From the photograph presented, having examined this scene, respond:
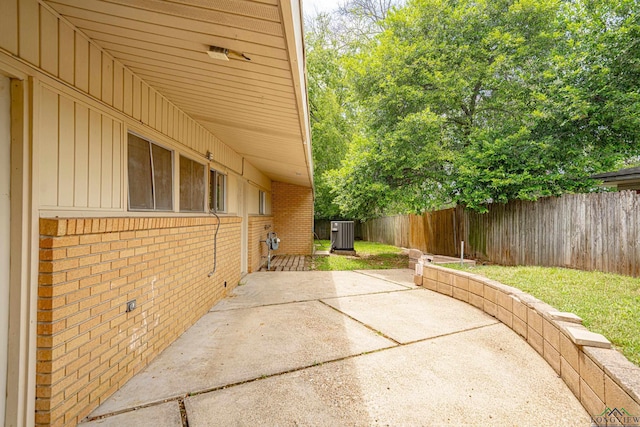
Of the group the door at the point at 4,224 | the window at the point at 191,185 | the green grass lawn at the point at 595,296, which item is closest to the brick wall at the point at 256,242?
the window at the point at 191,185

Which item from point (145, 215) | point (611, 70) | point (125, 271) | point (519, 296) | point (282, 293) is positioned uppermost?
point (611, 70)

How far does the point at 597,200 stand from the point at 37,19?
7.93 metres

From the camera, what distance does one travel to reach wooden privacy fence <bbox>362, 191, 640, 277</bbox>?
5.11 meters

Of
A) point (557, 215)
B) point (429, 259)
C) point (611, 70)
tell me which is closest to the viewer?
point (557, 215)

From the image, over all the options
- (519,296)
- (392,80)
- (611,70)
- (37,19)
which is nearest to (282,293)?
(519,296)

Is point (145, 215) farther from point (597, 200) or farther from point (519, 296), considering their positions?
point (597, 200)

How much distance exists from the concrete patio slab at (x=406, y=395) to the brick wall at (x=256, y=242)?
5129mm

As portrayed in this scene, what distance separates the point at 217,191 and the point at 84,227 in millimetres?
3447

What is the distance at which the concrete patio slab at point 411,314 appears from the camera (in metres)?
3.54

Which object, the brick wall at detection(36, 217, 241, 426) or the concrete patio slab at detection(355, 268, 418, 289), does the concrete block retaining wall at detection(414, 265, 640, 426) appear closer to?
the concrete patio slab at detection(355, 268, 418, 289)

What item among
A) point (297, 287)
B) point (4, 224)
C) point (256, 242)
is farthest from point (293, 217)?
point (4, 224)

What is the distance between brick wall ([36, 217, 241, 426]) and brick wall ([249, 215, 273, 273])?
13.0ft

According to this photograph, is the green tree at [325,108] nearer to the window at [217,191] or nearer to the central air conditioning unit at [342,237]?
the central air conditioning unit at [342,237]

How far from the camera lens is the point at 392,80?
9.13 meters
